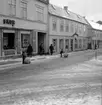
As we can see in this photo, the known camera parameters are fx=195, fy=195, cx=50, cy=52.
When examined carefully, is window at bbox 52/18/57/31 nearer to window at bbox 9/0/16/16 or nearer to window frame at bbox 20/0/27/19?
window frame at bbox 20/0/27/19

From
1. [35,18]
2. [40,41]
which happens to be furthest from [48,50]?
[35,18]

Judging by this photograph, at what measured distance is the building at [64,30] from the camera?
30.5 metres

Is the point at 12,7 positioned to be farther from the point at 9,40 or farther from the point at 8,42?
the point at 8,42

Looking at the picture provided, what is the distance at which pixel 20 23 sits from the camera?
71.6ft


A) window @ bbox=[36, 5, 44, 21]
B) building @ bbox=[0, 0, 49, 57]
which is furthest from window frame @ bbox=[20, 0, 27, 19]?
window @ bbox=[36, 5, 44, 21]

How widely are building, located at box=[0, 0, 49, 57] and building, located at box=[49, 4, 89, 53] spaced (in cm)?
310

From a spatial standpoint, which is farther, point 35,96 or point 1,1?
point 1,1

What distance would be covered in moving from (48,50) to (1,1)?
1154 centimetres

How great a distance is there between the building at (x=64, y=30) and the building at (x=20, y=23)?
3.10 metres

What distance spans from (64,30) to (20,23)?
1453cm

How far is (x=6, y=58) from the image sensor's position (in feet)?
65.4

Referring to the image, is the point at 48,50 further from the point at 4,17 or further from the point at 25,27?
the point at 4,17

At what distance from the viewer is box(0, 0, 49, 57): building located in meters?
19.5

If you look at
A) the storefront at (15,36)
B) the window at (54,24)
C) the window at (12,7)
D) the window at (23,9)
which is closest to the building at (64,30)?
the window at (54,24)
